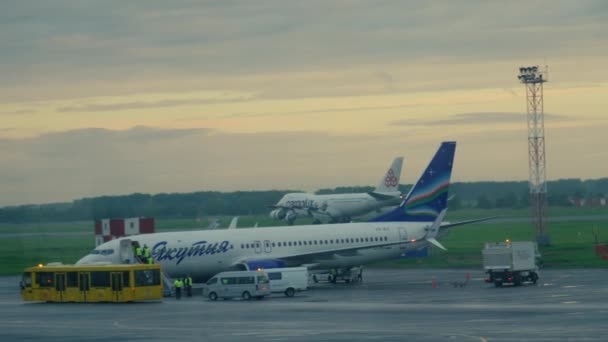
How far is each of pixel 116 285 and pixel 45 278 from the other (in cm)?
652

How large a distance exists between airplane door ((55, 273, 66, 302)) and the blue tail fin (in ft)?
90.7

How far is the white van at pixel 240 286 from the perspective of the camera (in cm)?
7062

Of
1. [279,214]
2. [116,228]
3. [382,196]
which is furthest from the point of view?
[382,196]

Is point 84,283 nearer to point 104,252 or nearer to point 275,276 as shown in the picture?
point 104,252

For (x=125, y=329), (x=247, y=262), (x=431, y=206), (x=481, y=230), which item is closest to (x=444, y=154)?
(x=431, y=206)

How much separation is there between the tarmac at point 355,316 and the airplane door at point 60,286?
53.8 inches

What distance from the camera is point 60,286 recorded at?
73.5 m

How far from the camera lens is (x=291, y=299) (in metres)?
70.3

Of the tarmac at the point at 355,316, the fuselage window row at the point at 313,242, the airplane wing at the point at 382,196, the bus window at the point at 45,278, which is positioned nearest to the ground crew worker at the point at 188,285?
the tarmac at the point at 355,316

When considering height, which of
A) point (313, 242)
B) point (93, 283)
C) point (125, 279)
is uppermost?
point (313, 242)

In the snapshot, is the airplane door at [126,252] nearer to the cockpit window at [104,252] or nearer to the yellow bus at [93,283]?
the cockpit window at [104,252]

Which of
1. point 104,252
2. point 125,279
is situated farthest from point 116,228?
point 125,279

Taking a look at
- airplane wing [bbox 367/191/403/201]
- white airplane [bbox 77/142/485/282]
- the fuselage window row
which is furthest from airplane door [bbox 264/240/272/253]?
airplane wing [bbox 367/191/403/201]

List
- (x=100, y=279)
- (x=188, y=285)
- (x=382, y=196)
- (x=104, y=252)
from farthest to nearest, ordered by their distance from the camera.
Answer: (x=382, y=196) → (x=104, y=252) → (x=188, y=285) → (x=100, y=279)
